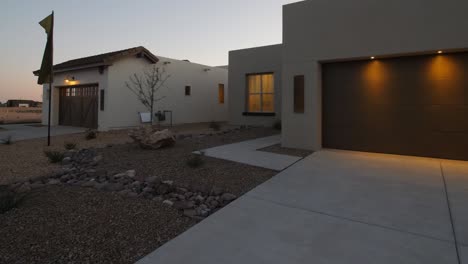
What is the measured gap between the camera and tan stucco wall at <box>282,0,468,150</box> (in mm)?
5746

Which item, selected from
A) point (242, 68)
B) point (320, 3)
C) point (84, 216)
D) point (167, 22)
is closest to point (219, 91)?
point (242, 68)

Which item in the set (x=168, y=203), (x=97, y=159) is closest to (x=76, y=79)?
(x=97, y=159)

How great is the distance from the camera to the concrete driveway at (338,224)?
232 cm

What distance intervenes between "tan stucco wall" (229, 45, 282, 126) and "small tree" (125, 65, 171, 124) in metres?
4.12

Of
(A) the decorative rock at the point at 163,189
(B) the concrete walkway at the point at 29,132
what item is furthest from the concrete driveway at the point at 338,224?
(B) the concrete walkway at the point at 29,132

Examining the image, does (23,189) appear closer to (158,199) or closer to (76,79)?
(158,199)

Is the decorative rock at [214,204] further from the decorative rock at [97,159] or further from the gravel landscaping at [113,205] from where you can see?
the decorative rock at [97,159]

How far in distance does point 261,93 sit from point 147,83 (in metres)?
6.36

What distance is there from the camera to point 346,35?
6801 millimetres

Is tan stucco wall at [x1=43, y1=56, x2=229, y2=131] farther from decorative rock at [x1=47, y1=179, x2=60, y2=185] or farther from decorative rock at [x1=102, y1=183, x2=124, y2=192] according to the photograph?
decorative rock at [x1=102, y1=183, x2=124, y2=192]

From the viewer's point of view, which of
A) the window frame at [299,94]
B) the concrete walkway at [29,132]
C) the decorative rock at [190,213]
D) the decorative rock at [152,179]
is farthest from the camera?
the concrete walkway at [29,132]

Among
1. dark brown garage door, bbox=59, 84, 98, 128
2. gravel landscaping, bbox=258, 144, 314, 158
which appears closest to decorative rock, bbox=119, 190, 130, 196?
gravel landscaping, bbox=258, 144, 314, 158

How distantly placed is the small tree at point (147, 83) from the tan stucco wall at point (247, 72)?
412 centimetres

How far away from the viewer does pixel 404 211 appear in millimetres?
3227
